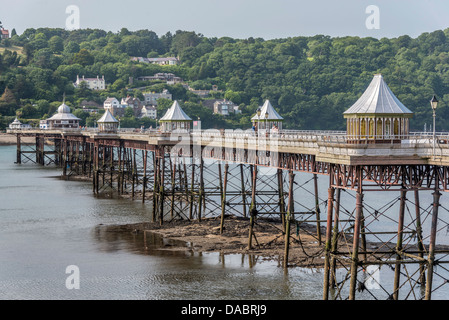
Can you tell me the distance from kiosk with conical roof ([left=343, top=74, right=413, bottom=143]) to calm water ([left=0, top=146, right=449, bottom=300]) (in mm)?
8400

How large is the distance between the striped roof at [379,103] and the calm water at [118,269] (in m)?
9.50


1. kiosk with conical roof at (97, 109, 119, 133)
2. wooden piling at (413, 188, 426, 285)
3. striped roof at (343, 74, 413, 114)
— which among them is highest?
striped roof at (343, 74, 413, 114)

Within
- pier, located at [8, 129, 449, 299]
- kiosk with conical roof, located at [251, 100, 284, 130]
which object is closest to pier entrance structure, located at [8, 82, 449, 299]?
pier, located at [8, 129, 449, 299]

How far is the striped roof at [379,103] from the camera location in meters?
35.5

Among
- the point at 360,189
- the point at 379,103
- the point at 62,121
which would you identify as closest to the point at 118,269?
the point at 360,189

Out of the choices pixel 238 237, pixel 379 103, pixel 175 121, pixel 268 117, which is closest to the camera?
pixel 379 103

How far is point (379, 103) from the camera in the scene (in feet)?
117

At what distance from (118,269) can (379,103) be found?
60.5ft

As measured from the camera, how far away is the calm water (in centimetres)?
3906

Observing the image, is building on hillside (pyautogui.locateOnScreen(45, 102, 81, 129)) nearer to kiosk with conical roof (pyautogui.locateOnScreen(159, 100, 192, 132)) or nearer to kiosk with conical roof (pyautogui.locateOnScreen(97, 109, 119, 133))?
kiosk with conical roof (pyautogui.locateOnScreen(97, 109, 119, 133))

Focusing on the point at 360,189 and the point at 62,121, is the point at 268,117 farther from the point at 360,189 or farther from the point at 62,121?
the point at 62,121

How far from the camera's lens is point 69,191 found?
88.0 m
